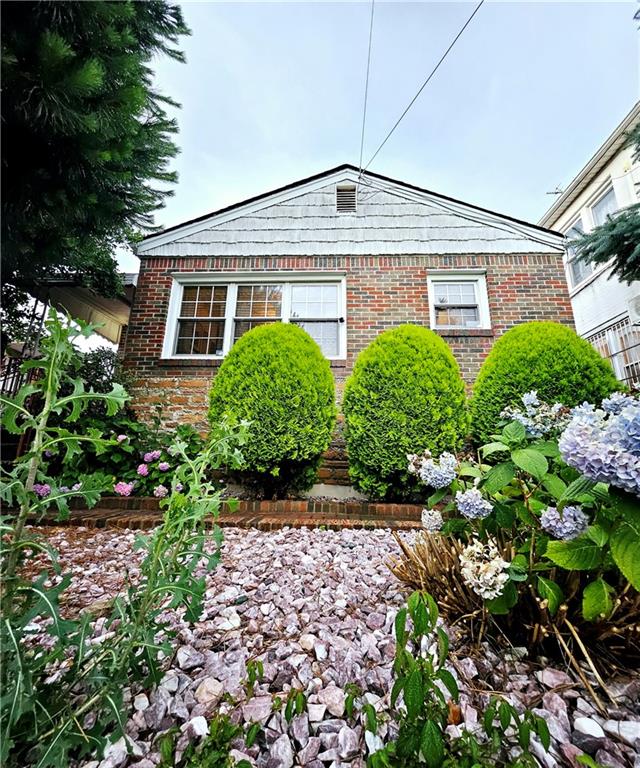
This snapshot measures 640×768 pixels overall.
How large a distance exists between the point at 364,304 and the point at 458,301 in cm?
146

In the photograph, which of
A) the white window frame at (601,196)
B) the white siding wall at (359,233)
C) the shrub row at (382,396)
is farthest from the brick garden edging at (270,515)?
the white window frame at (601,196)

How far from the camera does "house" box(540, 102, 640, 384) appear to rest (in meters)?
6.61

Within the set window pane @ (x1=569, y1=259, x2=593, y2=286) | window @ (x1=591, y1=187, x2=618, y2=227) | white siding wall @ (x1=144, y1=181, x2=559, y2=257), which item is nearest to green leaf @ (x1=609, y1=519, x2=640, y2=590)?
white siding wall @ (x1=144, y1=181, x2=559, y2=257)

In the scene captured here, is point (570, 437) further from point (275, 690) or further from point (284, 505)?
point (284, 505)

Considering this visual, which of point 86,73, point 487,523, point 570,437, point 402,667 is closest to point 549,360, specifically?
point 487,523

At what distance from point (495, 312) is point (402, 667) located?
17.2 feet

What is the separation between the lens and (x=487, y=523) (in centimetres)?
131

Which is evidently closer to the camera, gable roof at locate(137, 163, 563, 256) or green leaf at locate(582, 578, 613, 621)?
green leaf at locate(582, 578, 613, 621)

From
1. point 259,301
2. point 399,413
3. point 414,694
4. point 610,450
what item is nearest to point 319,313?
point 259,301

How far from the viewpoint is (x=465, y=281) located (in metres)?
5.47

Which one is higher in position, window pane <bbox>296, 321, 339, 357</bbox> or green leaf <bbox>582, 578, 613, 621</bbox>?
window pane <bbox>296, 321, 339, 357</bbox>

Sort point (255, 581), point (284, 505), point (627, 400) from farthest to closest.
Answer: point (284, 505) < point (255, 581) < point (627, 400)

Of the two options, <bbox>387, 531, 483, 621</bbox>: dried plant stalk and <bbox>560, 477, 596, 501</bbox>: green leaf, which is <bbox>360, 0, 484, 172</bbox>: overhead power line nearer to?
<bbox>560, 477, 596, 501</bbox>: green leaf

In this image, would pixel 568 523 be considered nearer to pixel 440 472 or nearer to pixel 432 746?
pixel 440 472
